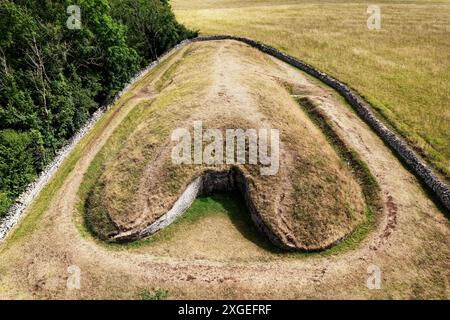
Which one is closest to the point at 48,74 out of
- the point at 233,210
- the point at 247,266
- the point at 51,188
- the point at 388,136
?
the point at 51,188

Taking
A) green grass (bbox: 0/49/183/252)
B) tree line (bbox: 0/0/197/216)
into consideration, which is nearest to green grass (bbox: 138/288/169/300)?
green grass (bbox: 0/49/183/252)

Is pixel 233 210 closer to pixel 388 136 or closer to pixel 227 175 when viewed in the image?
pixel 227 175

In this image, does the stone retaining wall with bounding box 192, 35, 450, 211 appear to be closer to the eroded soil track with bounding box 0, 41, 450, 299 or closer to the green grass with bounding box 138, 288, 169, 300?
the eroded soil track with bounding box 0, 41, 450, 299

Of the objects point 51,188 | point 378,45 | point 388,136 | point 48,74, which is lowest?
point 51,188

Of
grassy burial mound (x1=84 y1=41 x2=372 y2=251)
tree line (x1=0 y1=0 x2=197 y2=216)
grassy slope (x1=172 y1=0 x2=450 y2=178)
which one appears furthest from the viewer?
grassy slope (x1=172 y1=0 x2=450 y2=178)

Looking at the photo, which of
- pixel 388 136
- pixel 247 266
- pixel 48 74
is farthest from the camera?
pixel 48 74
